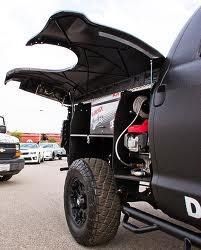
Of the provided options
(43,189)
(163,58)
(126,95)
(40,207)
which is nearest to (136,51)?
(163,58)

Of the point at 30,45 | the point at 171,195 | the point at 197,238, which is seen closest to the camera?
the point at 197,238

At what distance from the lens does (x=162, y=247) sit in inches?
182

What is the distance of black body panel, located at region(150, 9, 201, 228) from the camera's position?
2959mm

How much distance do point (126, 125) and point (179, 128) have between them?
124cm

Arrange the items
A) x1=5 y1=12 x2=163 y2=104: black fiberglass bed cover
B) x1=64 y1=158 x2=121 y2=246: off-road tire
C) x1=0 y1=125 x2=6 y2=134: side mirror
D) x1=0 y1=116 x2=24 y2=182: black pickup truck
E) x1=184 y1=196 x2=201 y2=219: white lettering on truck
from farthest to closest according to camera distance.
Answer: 1. x1=0 y1=125 x2=6 y2=134: side mirror
2. x1=0 y1=116 x2=24 y2=182: black pickup truck
3. x1=64 y1=158 x2=121 y2=246: off-road tire
4. x1=5 y1=12 x2=163 y2=104: black fiberglass bed cover
5. x1=184 y1=196 x2=201 y2=219: white lettering on truck

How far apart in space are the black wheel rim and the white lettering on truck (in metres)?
1.71

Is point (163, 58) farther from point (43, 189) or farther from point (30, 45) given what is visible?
point (43, 189)

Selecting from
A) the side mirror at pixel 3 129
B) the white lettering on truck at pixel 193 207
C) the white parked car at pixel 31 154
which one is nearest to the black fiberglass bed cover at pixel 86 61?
the white lettering on truck at pixel 193 207

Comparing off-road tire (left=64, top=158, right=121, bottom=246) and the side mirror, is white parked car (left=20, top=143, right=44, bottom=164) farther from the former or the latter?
off-road tire (left=64, top=158, right=121, bottom=246)

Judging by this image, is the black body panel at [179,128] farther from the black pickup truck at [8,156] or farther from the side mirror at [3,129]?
the side mirror at [3,129]

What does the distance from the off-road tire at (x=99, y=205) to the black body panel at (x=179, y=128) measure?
0.89m

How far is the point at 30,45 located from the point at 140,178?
1738 millimetres

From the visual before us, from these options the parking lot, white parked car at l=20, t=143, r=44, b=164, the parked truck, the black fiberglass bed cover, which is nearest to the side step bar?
the parked truck

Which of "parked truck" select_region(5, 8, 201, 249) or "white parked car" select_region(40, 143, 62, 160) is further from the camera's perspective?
"white parked car" select_region(40, 143, 62, 160)
